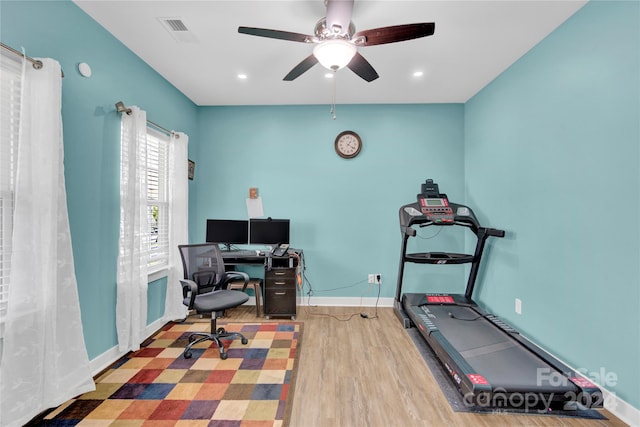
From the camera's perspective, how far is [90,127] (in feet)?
7.26

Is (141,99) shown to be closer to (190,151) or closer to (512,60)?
(190,151)

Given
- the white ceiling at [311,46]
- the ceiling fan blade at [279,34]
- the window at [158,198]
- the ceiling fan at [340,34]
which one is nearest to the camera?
the ceiling fan at [340,34]

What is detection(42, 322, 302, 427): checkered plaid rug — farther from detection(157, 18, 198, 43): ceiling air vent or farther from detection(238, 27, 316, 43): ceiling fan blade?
detection(157, 18, 198, 43): ceiling air vent

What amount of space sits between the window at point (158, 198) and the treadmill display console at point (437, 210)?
303 cm

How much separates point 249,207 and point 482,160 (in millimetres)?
3134

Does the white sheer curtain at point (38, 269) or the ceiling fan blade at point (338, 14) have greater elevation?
the ceiling fan blade at point (338, 14)

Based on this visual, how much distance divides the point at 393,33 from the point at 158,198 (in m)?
2.92

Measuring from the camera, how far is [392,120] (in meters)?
3.92

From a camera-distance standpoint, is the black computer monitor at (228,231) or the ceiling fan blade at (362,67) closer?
the ceiling fan blade at (362,67)

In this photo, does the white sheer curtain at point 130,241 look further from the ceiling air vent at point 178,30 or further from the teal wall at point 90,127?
the ceiling air vent at point 178,30

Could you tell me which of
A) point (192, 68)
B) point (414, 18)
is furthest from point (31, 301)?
point (414, 18)

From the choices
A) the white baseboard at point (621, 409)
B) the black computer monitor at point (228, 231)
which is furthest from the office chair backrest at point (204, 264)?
the white baseboard at point (621, 409)

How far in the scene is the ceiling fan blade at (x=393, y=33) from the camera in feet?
5.55

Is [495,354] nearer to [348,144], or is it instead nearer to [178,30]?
[348,144]
